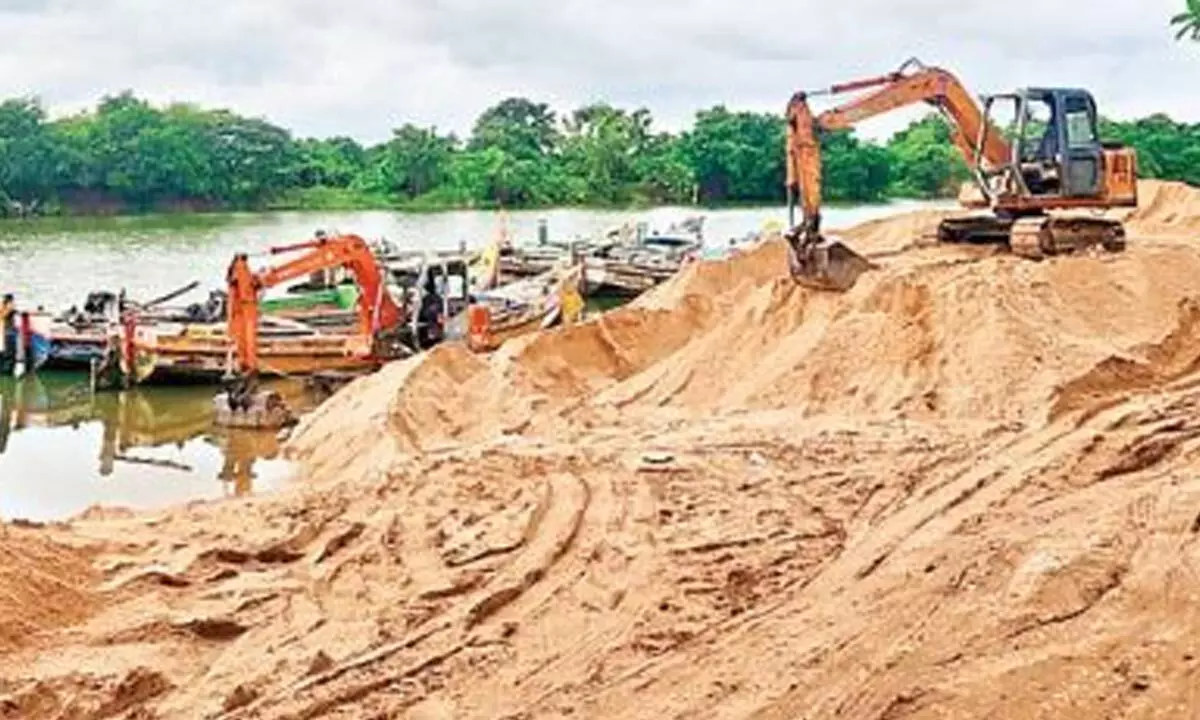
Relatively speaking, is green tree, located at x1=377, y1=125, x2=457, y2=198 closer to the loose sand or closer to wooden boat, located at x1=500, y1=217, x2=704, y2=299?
wooden boat, located at x1=500, y1=217, x2=704, y2=299

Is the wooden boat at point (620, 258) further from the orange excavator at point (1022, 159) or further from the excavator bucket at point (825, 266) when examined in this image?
the excavator bucket at point (825, 266)

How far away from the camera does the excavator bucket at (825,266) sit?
18.2 m

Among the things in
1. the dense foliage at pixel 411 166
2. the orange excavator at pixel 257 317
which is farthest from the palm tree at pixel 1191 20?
the dense foliage at pixel 411 166

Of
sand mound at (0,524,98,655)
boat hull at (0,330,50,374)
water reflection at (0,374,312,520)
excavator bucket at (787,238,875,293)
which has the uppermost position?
excavator bucket at (787,238,875,293)

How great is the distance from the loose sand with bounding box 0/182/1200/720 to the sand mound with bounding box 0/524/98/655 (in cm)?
3

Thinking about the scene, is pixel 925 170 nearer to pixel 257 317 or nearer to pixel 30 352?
pixel 30 352

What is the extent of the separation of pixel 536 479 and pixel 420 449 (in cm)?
469

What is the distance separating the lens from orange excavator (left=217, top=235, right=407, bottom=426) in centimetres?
2086

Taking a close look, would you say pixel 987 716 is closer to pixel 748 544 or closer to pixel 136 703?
pixel 748 544

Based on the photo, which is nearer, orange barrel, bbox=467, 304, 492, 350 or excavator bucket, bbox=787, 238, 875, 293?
excavator bucket, bbox=787, 238, 875, 293

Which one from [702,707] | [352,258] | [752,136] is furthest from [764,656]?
[752,136]

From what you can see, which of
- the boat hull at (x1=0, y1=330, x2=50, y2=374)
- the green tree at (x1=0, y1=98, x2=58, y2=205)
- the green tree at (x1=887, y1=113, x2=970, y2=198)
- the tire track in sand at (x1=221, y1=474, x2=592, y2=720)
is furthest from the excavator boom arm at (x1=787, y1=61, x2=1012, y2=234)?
the green tree at (x1=887, y1=113, x2=970, y2=198)

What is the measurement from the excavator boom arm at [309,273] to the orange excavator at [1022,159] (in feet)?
21.9

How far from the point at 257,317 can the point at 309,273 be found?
1.05 meters
